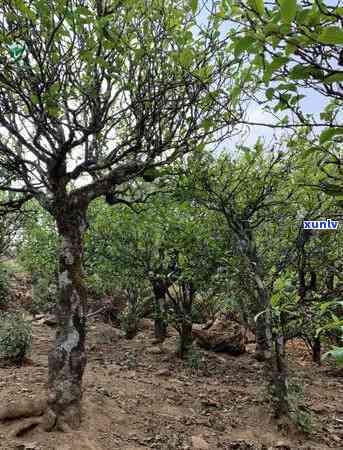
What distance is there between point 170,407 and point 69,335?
2.94 metres

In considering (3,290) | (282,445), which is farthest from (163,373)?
(3,290)

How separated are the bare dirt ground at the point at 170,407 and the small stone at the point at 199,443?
1cm

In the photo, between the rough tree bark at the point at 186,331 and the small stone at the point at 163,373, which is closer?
the small stone at the point at 163,373

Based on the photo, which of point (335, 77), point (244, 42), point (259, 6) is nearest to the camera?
point (335, 77)

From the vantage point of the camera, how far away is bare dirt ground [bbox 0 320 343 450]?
545cm

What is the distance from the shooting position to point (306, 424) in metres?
6.11

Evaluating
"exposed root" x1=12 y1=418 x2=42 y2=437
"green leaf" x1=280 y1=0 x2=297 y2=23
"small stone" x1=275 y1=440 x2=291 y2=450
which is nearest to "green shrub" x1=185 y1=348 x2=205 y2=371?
"small stone" x1=275 y1=440 x2=291 y2=450

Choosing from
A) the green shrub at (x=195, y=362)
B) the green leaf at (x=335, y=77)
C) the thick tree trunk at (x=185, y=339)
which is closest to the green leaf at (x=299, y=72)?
the green leaf at (x=335, y=77)

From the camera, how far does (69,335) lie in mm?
5414

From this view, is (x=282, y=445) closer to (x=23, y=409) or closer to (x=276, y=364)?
(x=276, y=364)

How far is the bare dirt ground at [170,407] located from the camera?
5449 millimetres

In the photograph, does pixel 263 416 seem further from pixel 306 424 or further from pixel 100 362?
pixel 100 362

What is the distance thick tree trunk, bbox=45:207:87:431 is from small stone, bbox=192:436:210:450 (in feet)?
5.82

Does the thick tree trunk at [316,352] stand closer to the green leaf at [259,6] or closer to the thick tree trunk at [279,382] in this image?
the thick tree trunk at [279,382]
